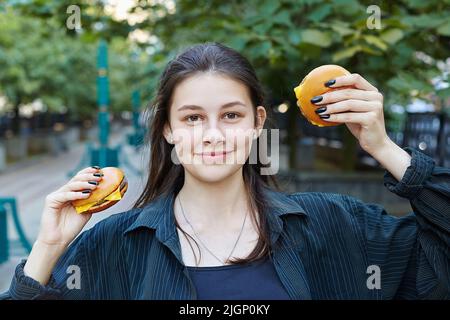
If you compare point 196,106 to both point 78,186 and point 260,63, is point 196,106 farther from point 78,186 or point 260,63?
point 260,63

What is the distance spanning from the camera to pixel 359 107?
1.59 metres

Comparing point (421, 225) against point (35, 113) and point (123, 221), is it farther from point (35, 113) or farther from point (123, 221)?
point (35, 113)

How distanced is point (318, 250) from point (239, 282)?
28 centimetres

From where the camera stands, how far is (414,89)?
370 centimetres

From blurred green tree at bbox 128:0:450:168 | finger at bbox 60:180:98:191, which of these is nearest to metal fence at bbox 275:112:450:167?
blurred green tree at bbox 128:0:450:168

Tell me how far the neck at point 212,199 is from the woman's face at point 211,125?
3.1 inches

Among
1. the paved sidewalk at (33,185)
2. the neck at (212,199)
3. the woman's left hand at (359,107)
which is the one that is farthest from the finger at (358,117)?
the paved sidewalk at (33,185)

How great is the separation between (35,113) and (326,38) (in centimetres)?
2187

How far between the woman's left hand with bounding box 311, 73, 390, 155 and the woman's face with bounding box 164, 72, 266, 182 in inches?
10.0

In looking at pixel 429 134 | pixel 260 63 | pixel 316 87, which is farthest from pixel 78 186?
pixel 429 134

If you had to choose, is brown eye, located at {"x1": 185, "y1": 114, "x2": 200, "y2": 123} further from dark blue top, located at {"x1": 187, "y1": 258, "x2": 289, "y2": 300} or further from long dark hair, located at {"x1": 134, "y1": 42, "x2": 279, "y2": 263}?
dark blue top, located at {"x1": 187, "y1": 258, "x2": 289, "y2": 300}

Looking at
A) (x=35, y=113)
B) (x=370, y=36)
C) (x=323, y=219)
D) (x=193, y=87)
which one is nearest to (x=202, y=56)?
(x=193, y=87)

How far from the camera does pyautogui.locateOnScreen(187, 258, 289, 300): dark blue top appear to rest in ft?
5.15

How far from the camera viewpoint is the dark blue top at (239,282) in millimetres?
1570
